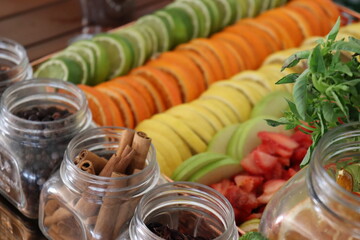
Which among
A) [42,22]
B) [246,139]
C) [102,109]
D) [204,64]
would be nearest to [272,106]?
[246,139]

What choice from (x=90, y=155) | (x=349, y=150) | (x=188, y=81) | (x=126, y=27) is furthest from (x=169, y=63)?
(x=349, y=150)

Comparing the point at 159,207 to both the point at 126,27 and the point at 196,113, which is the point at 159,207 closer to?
the point at 196,113

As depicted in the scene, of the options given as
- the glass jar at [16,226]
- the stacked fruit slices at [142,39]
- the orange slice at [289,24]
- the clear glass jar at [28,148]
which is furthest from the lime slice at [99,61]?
the orange slice at [289,24]

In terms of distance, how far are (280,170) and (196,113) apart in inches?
10.3

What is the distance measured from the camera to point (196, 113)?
1258 millimetres

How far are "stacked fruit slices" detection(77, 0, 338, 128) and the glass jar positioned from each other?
278mm

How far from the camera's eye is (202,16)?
1621 millimetres

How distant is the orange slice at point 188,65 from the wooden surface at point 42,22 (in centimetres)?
42

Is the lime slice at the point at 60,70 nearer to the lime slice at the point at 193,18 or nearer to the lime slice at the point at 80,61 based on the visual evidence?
the lime slice at the point at 80,61

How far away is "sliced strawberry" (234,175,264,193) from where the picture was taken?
105 cm

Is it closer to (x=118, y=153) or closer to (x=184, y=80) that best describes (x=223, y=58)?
(x=184, y=80)

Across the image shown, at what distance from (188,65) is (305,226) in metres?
0.82

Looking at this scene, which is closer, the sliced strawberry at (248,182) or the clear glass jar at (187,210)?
the clear glass jar at (187,210)

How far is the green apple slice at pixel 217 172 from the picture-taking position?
3.48ft
